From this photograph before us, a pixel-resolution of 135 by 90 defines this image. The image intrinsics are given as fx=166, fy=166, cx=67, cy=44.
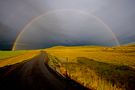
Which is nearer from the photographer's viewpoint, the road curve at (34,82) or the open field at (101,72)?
the road curve at (34,82)

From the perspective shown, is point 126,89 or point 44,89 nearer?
point 44,89

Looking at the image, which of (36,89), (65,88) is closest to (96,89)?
(65,88)

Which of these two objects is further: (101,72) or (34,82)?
(101,72)

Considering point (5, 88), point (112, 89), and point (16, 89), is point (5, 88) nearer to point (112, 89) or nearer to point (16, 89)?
point (16, 89)

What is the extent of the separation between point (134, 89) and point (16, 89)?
344 inches

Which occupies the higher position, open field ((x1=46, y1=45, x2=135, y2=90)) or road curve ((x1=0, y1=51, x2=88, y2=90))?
road curve ((x1=0, y1=51, x2=88, y2=90))

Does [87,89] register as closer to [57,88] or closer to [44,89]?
[57,88]

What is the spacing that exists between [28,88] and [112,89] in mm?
5847

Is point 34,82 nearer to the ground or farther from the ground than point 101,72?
farther from the ground

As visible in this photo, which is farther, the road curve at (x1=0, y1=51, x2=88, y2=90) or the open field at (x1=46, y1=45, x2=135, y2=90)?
the open field at (x1=46, y1=45, x2=135, y2=90)

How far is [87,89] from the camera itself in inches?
446

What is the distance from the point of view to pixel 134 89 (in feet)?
41.5

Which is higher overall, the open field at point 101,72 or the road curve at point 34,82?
the road curve at point 34,82

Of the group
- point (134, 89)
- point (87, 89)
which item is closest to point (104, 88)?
point (87, 89)
